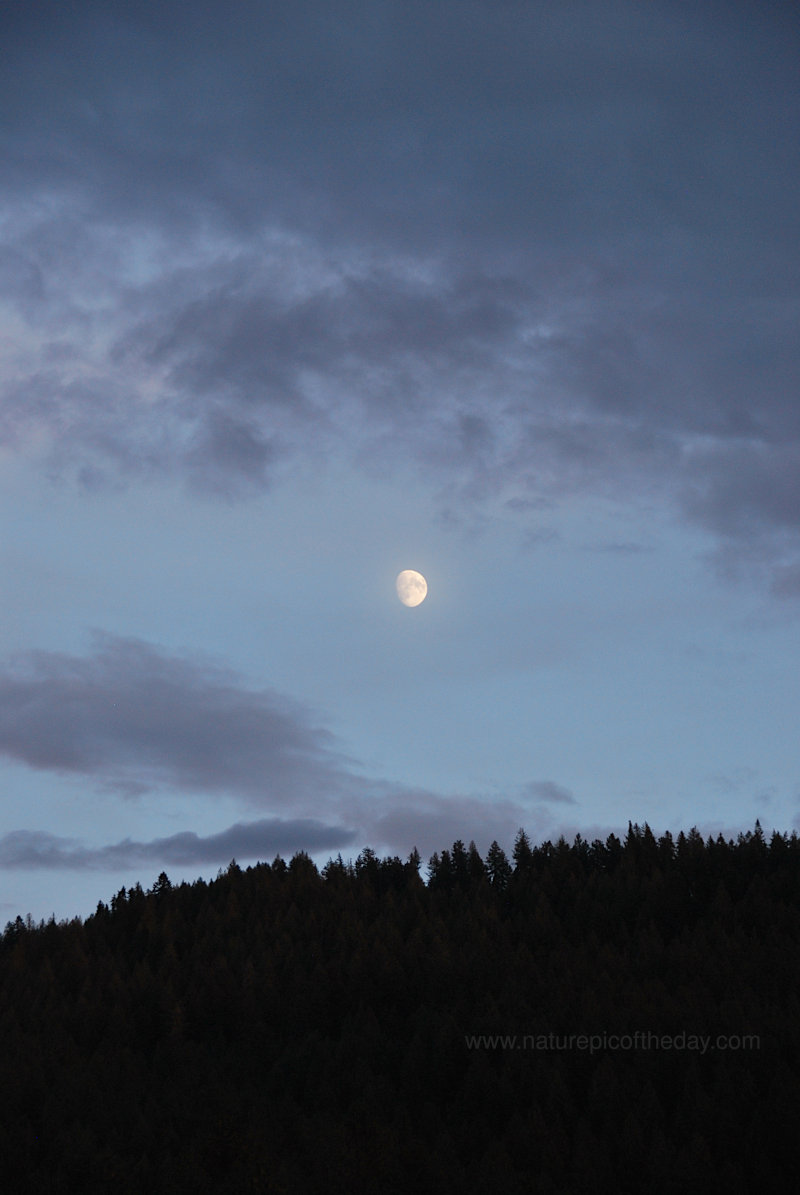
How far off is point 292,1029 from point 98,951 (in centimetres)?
5267

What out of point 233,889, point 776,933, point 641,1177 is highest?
point 233,889

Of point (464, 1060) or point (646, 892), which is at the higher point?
point (646, 892)

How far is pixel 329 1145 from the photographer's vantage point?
1901 inches

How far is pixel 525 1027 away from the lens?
2648 inches

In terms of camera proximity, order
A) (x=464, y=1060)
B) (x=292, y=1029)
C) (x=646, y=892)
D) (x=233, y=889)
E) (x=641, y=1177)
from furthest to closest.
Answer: (x=233, y=889)
(x=646, y=892)
(x=292, y=1029)
(x=464, y=1060)
(x=641, y=1177)

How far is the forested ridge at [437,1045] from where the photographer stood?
47.7 meters

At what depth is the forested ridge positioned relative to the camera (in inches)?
1879

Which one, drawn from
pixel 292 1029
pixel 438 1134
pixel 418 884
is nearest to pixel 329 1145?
pixel 438 1134

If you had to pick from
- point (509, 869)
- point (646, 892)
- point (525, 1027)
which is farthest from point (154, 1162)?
point (509, 869)

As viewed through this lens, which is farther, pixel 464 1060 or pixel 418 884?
pixel 418 884

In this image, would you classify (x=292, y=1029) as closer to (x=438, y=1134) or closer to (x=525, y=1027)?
(x=525, y=1027)

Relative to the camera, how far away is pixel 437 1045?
2618 inches

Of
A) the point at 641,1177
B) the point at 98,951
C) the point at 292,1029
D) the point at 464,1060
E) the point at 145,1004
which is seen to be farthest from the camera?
the point at 98,951

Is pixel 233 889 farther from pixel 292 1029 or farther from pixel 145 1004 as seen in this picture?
pixel 292 1029
